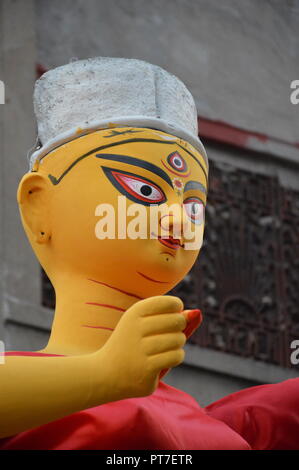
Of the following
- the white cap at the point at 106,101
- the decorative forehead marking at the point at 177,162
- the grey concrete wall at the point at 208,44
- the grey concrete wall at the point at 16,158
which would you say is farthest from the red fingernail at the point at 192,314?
the grey concrete wall at the point at 208,44

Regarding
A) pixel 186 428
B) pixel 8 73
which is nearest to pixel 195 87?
pixel 8 73

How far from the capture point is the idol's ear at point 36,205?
3645 millimetres

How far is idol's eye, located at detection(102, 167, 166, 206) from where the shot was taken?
3.53m

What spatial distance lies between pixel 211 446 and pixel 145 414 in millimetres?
239

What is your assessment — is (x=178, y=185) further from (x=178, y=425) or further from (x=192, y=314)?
(x=178, y=425)

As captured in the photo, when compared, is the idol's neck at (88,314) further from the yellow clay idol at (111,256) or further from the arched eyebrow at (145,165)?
the arched eyebrow at (145,165)

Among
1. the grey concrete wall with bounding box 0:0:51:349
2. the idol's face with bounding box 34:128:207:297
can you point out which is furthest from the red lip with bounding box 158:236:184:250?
the grey concrete wall with bounding box 0:0:51:349

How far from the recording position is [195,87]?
6668 millimetres

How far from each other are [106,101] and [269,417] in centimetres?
92

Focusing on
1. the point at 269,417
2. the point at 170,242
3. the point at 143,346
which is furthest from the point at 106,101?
the point at 269,417

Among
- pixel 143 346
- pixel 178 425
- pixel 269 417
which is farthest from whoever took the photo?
pixel 269 417

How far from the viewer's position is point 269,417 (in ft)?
12.0

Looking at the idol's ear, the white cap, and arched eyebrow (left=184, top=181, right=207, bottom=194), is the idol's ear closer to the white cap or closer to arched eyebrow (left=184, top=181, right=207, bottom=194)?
the white cap

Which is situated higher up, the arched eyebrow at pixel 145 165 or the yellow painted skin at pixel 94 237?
the arched eyebrow at pixel 145 165
